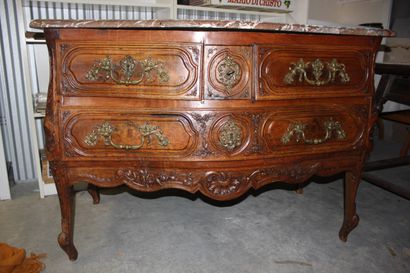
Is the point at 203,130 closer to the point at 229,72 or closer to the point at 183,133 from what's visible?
the point at 183,133

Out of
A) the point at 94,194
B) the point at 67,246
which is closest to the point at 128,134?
the point at 67,246

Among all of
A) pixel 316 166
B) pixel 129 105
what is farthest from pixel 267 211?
pixel 129 105

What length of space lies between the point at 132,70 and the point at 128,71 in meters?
0.01

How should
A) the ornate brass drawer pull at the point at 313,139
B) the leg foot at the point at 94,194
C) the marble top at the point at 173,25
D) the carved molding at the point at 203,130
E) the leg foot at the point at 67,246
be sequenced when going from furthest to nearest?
1. the leg foot at the point at 94,194
2. the leg foot at the point at 67,246
3. the ornate brass drawer pull at the point at 313,139
4. the carved molding at the point at 203,130
5. the marble top at the point at 173,25

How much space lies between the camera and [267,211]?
1.94 meters

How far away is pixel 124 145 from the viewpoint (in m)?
1.16

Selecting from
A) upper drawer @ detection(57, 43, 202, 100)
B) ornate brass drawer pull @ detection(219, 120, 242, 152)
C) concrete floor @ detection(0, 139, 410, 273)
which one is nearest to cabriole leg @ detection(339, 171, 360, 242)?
concrete floor @ detection(0, 139, 410, 273)

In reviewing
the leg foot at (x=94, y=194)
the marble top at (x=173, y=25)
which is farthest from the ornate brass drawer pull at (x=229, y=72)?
the leg foot at (x=94, y=194)

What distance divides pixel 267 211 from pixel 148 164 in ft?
3.30

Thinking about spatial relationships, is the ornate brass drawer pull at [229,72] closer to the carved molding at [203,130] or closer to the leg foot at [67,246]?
the carved molding at [203,130]

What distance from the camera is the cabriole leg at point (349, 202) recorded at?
1481 mm

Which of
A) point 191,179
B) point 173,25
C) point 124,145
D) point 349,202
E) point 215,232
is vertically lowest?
point 215,232

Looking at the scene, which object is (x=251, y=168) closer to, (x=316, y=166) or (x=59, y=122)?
(x=316, y=166)

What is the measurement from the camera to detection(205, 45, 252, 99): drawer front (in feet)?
3.58
